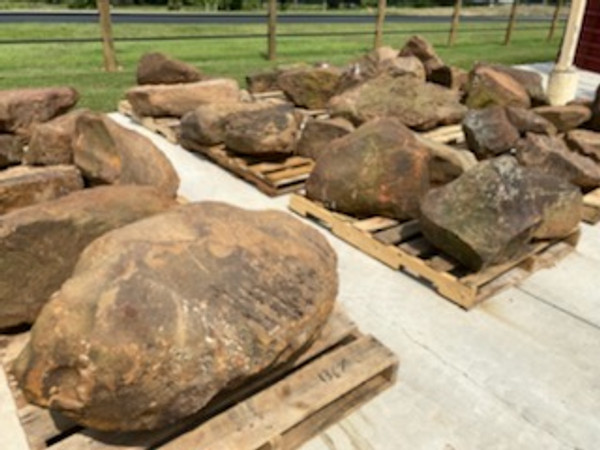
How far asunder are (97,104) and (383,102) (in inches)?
157

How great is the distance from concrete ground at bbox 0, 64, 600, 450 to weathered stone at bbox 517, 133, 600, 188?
3.14 feet

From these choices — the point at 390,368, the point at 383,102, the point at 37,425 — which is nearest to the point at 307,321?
the point at 390,368

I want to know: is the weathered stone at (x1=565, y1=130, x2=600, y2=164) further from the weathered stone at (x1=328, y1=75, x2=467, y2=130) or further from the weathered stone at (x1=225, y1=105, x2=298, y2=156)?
the weathered stone at (x1=225, y1=105, x2=298, y2=156)

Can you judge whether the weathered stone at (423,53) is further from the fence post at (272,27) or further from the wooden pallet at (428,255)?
the wooden pallet at (428,255)

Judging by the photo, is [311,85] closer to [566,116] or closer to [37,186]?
[566,116]

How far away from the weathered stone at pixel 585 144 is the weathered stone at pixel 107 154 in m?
4.18

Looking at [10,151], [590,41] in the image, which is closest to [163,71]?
[10,151]

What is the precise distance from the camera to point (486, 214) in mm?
3289

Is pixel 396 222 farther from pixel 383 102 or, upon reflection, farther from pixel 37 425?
pixel 37 425

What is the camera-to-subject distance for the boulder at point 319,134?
497cm

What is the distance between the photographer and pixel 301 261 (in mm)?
2314

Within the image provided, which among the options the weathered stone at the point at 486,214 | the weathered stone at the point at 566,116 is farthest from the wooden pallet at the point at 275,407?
the weathered stone at the point at 566,116

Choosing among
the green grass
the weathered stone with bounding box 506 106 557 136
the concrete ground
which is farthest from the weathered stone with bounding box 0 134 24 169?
the weathered stone with bounding box 506 106 557 136

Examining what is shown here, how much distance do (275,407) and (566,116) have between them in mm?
5224
